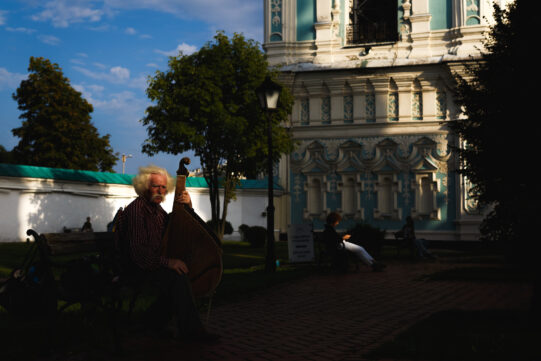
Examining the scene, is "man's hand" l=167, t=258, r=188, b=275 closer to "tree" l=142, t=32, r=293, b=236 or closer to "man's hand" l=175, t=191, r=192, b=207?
"man's hand" l=175, t=191, r=192, b=207

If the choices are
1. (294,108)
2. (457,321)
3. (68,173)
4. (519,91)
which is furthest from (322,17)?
(457,321)

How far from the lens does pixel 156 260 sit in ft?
18.9

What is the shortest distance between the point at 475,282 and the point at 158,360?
29.1 feet

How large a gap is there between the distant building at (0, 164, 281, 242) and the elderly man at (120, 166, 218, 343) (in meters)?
22.1

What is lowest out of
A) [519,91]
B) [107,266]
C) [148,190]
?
[107,266]

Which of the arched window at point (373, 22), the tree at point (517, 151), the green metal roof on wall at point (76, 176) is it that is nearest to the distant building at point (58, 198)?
the green metal roof on wall at point (76, 176)

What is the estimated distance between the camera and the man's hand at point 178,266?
570 centimetres

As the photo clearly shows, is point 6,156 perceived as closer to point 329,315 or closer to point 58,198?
point 58,198

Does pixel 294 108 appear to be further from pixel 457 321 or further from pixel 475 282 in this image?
pixel 457 321

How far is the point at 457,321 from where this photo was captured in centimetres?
715

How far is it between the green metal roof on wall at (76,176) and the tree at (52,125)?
12.7 m

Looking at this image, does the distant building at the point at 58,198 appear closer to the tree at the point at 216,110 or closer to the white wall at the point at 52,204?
the white wall at the point at 52,204

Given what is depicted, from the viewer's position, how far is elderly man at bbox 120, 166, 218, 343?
570 cm

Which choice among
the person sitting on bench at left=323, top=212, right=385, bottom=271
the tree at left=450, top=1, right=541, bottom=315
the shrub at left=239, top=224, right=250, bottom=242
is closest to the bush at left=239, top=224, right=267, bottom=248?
the shrub at left=239, top=224, right=250, bottom=242
